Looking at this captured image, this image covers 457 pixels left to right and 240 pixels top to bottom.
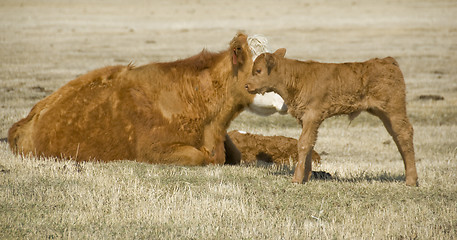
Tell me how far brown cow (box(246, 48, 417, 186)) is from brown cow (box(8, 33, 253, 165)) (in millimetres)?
969

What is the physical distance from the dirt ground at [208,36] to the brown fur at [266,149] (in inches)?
187

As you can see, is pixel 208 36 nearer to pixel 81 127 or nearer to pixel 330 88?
pixel 81 127

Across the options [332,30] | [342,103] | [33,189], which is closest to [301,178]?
[342,103]

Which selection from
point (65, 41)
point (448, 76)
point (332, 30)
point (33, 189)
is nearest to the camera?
point (33, 189)

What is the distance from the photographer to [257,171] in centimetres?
868

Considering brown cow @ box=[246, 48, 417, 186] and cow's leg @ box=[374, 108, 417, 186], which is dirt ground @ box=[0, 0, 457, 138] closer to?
brown cow @ box=[246, 48, 417, 186]

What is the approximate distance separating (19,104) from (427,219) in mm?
11743

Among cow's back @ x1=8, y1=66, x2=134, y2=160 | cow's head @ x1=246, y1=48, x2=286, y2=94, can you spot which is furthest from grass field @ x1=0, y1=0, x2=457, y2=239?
cow's head @ x1=246, y1=48, x2=286, y2=94

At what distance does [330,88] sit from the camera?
767 centimetres

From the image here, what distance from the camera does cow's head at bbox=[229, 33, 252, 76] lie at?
8594 millimetres

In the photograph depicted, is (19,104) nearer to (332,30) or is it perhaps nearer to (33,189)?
(33,189)

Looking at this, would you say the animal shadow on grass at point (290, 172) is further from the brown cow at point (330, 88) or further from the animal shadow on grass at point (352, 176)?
the brown cow at point (330, 88)

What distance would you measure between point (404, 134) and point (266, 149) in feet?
10.8

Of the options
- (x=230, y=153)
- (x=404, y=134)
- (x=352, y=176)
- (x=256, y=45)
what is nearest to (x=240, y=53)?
(x=256, y=45)
